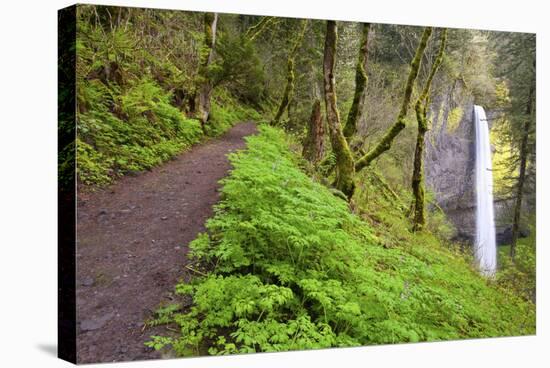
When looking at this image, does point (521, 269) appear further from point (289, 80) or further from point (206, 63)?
point (206, 63)

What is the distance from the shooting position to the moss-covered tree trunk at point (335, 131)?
6016 mm

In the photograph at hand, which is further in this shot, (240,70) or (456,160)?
(456,160)

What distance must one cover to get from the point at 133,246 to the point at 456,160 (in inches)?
146

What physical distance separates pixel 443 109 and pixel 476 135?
495mm

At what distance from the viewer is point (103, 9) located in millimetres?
4746

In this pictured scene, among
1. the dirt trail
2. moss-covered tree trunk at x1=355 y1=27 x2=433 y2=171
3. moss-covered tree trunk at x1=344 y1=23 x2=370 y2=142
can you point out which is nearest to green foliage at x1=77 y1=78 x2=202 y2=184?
the dirt trail

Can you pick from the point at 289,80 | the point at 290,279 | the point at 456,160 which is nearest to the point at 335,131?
the point at 289,80

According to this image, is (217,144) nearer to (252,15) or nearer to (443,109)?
(252,15)

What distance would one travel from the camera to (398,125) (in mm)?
6410

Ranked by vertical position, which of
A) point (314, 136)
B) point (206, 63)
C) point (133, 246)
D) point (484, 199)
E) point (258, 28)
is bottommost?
point (133, 246)

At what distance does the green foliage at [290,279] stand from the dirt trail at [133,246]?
0.18 metres

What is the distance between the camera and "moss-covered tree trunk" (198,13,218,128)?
17.3ft

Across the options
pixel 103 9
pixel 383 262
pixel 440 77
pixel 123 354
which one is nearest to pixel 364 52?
pixel 440 77

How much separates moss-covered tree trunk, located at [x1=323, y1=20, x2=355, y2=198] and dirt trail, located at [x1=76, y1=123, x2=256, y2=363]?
1.46 metres
